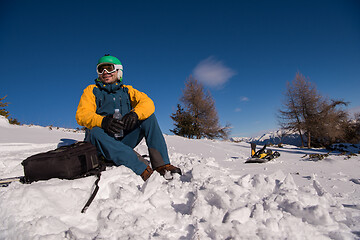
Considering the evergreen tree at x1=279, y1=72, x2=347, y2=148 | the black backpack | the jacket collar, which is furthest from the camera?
the evergreen tree at x1=279, y1=72, x2=347, y2=148

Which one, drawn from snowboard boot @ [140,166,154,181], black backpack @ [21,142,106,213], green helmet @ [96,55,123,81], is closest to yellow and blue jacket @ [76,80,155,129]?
green helmet @ [96,55,123,81]

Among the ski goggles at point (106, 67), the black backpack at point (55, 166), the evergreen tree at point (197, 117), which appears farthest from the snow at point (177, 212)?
the evergreen tree at point (197, 117)

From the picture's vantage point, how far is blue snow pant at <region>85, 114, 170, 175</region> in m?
2.10

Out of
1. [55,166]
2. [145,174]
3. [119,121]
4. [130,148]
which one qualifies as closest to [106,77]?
[119,121]

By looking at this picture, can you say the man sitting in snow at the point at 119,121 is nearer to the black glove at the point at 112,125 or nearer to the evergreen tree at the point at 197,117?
the black glove at the point at 112,125

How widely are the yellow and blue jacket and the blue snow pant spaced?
5.2 inches

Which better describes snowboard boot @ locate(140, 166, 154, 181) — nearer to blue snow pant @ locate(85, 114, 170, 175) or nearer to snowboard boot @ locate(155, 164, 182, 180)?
blue snow pant @ locate(85, 114, 170, 175)

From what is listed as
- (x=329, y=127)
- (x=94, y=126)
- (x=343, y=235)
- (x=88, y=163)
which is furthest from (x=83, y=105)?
(x=329, y=127)

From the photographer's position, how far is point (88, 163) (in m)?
1.86

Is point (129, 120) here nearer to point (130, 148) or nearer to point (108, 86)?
point (130, 148)

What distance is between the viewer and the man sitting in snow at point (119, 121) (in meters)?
2.11

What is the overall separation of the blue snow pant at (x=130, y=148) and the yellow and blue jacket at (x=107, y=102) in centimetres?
13

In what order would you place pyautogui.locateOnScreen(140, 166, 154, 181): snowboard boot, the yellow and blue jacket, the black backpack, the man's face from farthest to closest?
the man's face, the yellow and blue jacket, pyautogui.locateOnScreen(140, 166, 154, 181): snowboard boot, the black backpack

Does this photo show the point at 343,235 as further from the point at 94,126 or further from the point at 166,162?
the point at 94,126
